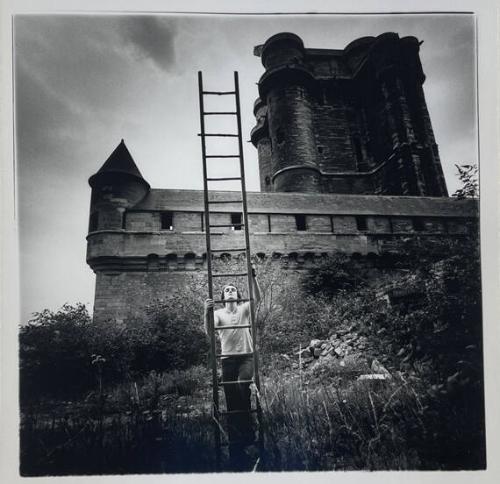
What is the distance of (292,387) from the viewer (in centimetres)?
439

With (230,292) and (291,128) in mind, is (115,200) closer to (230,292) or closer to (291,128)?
(230,292)

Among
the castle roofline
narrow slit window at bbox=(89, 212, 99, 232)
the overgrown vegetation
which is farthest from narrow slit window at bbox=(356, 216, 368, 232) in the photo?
narrow slit window at bbox=(89, 212, 99, 232)

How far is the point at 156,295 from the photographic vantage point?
7.04m

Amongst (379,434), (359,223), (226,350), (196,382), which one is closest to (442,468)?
(379,434)

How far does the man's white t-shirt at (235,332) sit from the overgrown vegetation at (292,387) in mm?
840

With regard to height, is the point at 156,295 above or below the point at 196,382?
above

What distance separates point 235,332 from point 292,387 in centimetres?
129

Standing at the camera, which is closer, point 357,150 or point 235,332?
point 235,332

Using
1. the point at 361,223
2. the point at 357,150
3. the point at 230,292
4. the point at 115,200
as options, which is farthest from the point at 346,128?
the point at 230,292

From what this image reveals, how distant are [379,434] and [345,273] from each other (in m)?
3.95

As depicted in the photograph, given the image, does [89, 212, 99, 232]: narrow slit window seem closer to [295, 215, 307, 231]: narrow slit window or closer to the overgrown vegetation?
Result: the overgrown vegetation

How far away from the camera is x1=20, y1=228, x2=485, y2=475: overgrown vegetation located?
3570 millimetres

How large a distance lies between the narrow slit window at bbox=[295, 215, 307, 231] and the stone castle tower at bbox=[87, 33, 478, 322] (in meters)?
0.05

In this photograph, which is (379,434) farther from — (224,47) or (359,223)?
(359,223)
